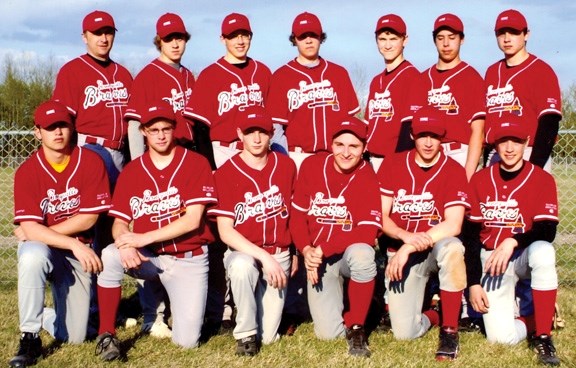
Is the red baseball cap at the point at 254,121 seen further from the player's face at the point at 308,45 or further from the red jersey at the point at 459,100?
the red jersey at the point at 459,100

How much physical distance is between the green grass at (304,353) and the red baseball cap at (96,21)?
2.20 m

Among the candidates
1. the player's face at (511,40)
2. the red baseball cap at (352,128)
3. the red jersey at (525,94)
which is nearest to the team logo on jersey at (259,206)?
the red baseball cap at (352,128)

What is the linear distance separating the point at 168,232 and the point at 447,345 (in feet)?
6.13

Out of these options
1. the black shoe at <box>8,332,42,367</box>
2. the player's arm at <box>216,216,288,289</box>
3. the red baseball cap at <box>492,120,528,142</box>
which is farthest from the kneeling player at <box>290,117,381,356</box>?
the black shoe at <box>8,332,42,367</box>

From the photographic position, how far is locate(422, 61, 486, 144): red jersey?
5066 millimetres

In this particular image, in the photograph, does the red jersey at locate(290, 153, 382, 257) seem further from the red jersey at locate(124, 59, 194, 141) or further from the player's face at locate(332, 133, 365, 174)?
the red jersey at locate(124, 59, 194, 141)

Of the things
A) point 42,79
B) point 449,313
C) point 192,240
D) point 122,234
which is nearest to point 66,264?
point 122,234

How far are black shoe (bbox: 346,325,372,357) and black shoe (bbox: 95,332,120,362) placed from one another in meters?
1.42

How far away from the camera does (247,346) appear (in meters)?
4.38

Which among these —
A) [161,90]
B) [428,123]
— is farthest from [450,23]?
[161,90]

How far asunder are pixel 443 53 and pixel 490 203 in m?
1.22

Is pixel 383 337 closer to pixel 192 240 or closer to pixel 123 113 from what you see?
pixel 192 240

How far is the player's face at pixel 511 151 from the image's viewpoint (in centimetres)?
455

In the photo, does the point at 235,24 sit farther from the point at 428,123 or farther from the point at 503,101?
the point at 503,101
